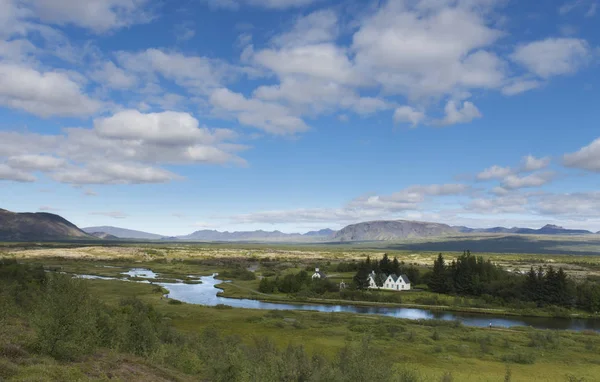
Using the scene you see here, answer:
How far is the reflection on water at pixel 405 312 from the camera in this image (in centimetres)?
9200

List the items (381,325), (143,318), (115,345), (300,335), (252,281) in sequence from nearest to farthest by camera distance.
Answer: (115,345)
(143,318)
(300,335)
(381,325)
(252,281)

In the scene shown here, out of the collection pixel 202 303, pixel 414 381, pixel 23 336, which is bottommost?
pixel 202 303

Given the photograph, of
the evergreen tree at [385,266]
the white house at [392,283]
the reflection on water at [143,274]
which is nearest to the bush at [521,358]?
the white house at [392,283]

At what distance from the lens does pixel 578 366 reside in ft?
182

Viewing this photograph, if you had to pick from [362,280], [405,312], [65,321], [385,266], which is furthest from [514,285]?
[65,321]

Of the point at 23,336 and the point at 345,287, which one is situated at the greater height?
the point at 23,336

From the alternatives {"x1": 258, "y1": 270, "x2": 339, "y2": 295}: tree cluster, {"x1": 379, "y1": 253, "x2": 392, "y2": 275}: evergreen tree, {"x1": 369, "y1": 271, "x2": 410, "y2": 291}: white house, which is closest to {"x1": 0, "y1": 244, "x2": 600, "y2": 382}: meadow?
{"x1": 258, "y1": 270, "x2": 339, "y2": 295}: tree cluster

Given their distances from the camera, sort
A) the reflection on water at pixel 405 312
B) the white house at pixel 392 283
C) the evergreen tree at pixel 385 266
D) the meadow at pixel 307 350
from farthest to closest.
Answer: the evergreen tree at pixel 385 266 → the white house at pixel 392 283 → the reflection on water at pixel 405 312 → the meadow at pixel 307 350

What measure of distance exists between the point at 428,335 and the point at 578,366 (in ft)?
71.5

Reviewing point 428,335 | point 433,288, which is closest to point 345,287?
point 433,288

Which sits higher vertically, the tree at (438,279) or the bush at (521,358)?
the tree at (438,279)

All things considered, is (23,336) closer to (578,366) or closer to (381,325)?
(381,325)

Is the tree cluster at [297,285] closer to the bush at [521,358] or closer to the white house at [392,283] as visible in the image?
the white house at [392,283]

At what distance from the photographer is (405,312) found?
102875 millimetres
